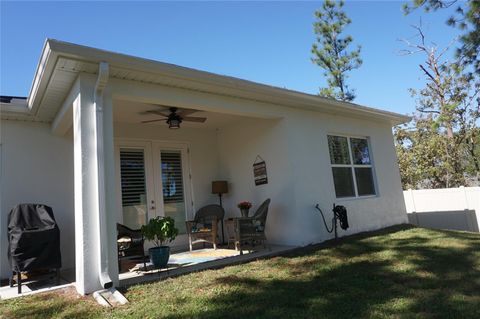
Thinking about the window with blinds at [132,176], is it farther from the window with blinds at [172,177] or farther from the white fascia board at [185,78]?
the white fascia board at [185,78]

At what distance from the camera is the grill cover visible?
4.22 m

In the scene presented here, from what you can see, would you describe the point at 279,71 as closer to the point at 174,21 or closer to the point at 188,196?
the point at 174,21

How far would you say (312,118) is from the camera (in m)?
7.05

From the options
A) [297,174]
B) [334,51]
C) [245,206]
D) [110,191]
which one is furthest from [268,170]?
[334,51]

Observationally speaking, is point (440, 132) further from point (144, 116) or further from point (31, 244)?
point (31, 244)

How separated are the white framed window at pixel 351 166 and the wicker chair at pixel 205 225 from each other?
2542 millimetres

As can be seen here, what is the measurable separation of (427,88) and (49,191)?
16277mm

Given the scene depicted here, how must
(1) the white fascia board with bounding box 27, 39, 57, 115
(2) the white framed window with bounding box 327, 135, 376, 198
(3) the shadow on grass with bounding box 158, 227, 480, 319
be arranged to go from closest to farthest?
(3) the shadow on grass with bounding box 158, 227, 480, 319 < (1) the white fascia board with bounding box 27, 39, 57, 115 < (2) the white framed window with bounding box 327, 135, 376, 198

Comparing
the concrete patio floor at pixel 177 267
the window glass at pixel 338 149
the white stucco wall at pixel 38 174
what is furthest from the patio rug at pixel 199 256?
the window glass at pixel 338 149

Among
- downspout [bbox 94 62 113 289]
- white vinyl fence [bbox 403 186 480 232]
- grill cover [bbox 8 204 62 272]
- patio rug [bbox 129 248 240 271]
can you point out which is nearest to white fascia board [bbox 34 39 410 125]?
downspout [bbox 94 62 113 289]

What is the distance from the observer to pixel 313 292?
12.0 feet

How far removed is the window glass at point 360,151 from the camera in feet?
25.9

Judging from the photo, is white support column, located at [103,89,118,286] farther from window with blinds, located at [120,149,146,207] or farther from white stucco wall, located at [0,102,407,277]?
window with blinds, located at [120,149,146,207]

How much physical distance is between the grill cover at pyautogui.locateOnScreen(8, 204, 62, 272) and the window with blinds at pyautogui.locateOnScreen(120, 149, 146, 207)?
2105 millimetres
